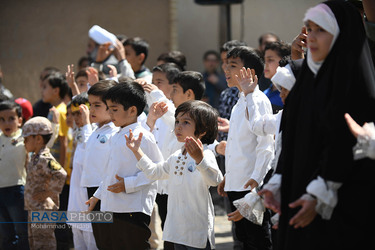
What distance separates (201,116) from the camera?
4402 millimetres

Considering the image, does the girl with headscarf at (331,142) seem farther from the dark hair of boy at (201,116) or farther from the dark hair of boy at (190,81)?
A: the dark hair of boy at (190,81)

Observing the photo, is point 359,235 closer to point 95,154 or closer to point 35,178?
point 95,154

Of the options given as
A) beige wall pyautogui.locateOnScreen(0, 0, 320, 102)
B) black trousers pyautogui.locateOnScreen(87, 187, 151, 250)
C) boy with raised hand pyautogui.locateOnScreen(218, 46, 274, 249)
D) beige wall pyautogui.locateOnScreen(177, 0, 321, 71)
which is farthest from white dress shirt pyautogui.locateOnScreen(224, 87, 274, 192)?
beige wall pyautogui.locateOnScreen(177, 0, 321, 71)

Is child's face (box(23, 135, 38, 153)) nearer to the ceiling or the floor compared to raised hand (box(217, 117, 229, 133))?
nearer to the floor

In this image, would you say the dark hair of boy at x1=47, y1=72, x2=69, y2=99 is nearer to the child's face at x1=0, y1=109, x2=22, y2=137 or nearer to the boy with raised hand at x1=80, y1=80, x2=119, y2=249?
the child's face at x1=0, y1=109, x2=22, y2=137

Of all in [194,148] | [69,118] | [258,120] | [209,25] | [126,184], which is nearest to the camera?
[194,148]

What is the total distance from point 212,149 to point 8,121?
261cm

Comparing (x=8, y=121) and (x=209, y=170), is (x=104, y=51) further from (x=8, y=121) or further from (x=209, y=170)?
(x=209, y=170)

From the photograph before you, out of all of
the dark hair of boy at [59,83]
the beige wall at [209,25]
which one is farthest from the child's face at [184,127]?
the beige wall at [209,25]

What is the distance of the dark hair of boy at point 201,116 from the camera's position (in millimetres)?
4387

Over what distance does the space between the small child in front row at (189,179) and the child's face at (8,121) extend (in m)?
2.37

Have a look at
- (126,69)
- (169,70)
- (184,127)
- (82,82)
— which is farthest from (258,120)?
(82,82)

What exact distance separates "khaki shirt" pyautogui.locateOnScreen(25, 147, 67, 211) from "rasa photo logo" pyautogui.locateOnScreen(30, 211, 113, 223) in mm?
64

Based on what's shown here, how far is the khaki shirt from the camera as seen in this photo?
18.3ft
